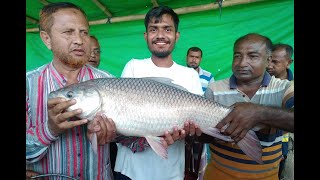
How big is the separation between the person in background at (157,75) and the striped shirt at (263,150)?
288 mm

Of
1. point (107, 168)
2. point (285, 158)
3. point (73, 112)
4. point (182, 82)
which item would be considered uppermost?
point (182, 82)

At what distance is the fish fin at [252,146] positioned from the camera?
193 cm

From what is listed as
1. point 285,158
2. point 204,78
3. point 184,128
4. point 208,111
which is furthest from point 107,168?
point 204,78

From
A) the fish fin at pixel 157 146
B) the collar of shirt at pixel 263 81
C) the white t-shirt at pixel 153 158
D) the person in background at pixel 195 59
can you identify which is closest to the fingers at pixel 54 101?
the fish fin at pixel 157 146

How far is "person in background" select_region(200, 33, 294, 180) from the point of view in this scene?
6.24 feet

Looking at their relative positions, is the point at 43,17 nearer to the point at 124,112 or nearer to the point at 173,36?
the point at 124,112

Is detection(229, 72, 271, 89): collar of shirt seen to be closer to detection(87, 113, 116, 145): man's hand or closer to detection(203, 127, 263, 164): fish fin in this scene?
detection(203, 127, 263, 164): fish fin

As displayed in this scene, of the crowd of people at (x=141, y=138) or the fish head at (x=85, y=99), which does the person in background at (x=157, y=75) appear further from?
the fish head at (x=85, y=99)

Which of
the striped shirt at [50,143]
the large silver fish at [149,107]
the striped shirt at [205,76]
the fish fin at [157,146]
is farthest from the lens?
the striped shirt at [205,76]

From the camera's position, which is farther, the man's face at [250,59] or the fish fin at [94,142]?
the man's face at [250,59]

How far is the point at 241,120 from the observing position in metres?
1.90

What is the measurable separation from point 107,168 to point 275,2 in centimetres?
368

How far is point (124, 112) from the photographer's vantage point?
1.91 meters

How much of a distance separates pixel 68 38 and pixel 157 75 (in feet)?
2.61
